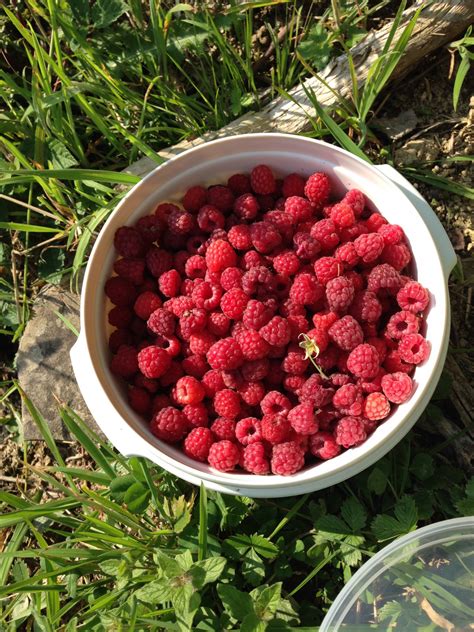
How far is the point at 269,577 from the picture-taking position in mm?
1698

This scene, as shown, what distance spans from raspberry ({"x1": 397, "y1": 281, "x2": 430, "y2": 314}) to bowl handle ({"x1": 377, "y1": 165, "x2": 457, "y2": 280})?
0.12 metres

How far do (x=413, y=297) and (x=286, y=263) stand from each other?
1.04 feet

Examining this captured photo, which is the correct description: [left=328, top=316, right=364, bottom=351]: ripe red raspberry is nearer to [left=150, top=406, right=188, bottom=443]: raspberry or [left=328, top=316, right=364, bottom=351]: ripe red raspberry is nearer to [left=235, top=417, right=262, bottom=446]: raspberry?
[left=235, top=417, right=262, bottom=446]: raspberry

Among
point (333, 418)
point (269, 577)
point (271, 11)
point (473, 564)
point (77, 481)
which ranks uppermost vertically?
point (271, 11)

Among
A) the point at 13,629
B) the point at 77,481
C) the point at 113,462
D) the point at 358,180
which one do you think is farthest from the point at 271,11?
the point at 13,629

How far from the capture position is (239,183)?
1.64m

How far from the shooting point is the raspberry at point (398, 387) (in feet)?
4.61

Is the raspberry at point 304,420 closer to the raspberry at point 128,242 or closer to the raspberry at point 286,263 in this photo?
the raspberry at point 286,263

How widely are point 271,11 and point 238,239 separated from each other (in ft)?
3.27

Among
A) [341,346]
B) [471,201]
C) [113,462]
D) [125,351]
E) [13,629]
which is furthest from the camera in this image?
[471,201]

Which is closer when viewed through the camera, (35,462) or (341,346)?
(341,346)

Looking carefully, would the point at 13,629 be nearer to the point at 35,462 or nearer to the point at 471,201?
the point at 35,462

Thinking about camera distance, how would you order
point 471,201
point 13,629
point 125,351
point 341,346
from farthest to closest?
point 471,201
point 13,629
point 125,351
point 341,346

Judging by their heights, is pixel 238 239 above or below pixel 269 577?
above
